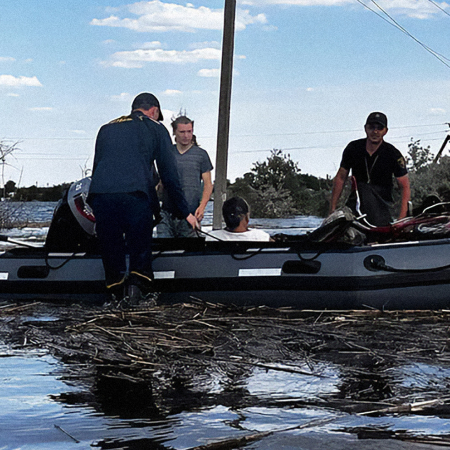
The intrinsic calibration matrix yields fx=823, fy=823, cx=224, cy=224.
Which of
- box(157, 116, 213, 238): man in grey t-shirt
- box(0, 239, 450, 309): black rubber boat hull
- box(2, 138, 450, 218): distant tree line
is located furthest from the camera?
box(2, 138, 450, 218): distant tree line

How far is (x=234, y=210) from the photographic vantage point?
812 cm

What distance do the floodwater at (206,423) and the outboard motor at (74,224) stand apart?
13.0 ft

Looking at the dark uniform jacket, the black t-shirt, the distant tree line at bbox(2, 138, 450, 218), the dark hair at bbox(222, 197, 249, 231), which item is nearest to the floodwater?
the dark uniform jacket

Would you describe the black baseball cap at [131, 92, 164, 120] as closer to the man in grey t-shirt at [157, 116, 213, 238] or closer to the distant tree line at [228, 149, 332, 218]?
the man in grey t-shirt at [157, 116, 213, 238]

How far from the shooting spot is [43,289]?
28.6 ft

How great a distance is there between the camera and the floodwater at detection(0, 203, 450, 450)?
352cm

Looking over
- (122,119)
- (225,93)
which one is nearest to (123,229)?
(122,119)

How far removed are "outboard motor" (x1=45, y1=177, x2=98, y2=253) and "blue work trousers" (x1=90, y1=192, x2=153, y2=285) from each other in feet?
2.69

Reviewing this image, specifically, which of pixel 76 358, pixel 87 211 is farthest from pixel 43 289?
pixel 76 358

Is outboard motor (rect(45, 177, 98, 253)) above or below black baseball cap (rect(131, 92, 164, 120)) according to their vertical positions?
below

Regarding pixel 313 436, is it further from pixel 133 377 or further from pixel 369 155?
pixel 369 155

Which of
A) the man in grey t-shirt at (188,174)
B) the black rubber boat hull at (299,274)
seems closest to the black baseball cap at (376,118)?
the black rubber boat hull at (299,274)

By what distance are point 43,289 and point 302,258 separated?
2850 mm

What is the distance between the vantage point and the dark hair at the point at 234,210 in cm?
805
